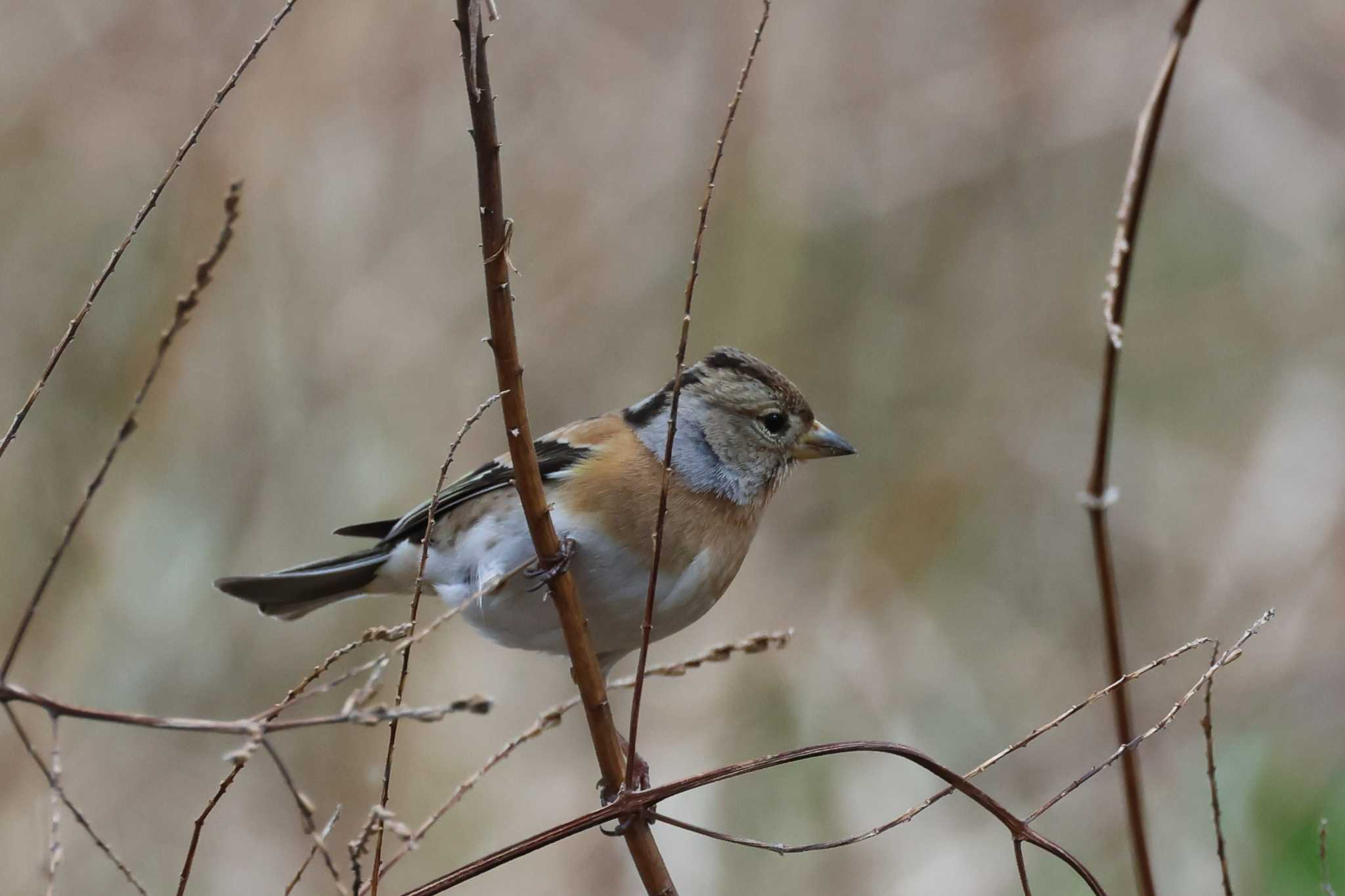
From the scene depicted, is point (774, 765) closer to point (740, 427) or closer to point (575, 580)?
point (575, 580)

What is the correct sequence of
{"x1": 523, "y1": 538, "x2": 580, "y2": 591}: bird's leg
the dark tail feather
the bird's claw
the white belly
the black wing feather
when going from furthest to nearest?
the dark tail feather < the black wing feather < the white belly < {"x1": 523, "y1": 538, "x2": 580, "y2": 591}: bird's leg < the bird's claw

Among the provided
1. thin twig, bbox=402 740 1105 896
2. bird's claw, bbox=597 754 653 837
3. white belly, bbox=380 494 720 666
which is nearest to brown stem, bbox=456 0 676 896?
bird's claw, bbox=597 754 653 837

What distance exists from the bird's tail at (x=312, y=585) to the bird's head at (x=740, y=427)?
786 millimetres

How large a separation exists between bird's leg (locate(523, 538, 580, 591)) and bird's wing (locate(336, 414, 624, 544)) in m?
0.27

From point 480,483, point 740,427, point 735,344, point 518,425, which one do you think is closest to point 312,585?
point 480,483

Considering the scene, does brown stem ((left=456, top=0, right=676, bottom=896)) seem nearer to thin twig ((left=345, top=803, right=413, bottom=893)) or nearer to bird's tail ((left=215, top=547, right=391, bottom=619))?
thin twig ((left=345, top=803, right=413, bottom=893))

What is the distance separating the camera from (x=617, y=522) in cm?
274

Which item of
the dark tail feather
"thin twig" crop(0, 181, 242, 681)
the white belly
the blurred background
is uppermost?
the blurred background

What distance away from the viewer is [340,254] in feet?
15.9

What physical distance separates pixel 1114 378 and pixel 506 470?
1.43 m

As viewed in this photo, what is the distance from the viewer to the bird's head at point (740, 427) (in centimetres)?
305

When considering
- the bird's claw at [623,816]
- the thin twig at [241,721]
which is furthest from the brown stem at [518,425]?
the thin twig at [241,721]

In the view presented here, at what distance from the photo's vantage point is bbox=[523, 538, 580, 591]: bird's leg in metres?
1.86

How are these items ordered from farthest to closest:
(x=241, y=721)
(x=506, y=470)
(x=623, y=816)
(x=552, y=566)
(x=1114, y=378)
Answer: (x=506, y=470)
(x=1114, y=378)
(x=552, y=566)
(x=623, y=816)
(x=241, y=721)
